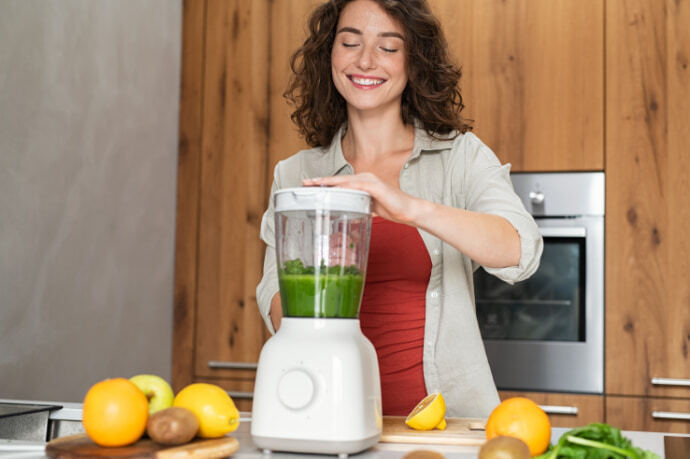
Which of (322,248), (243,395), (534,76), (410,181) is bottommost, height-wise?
(243,395)

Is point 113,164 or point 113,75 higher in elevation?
point 113,75

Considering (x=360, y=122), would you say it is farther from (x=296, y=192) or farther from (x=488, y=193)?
(x=296, y=192)

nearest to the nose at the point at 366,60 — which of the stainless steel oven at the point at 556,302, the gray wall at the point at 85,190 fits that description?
the gray wall at the point at 85,190

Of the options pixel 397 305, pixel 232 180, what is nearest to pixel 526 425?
pixel 397 305

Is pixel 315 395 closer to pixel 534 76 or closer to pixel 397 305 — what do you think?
pixel 397 305

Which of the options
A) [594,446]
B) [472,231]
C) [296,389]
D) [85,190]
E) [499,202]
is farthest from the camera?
[85,190]

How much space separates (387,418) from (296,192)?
15.4 inches

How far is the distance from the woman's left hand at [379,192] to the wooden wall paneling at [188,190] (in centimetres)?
146

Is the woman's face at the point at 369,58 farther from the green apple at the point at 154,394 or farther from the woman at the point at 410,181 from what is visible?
the green apple at the point at 154,394

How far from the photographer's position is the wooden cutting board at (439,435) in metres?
0.90

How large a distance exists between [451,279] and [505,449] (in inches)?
25.7

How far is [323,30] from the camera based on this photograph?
147 centimetres

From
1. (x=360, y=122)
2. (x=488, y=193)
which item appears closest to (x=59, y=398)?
(x=360, y=122)

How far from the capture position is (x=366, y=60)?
4.30ft
